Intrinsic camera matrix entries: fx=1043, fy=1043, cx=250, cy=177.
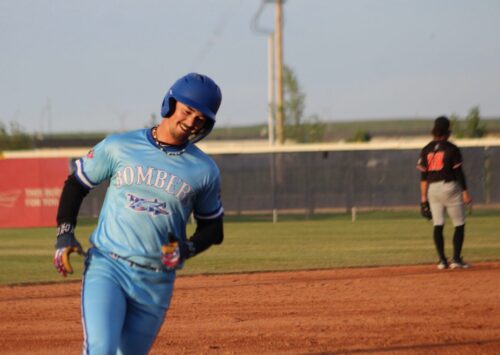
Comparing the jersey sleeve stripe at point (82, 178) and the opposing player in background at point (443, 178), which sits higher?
the jersey sleeve stripe at point (82, 178)

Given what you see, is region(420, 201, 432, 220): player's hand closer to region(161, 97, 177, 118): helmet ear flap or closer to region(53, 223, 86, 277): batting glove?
region(161, 97, 177, 118): helmet ear flap

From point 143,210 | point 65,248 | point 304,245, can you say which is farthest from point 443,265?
point 65,248

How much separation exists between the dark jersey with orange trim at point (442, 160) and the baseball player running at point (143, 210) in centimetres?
882

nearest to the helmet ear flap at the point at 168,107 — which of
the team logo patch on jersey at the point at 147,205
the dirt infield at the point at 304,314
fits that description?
the team logo patch on jersey at the point at 147,205

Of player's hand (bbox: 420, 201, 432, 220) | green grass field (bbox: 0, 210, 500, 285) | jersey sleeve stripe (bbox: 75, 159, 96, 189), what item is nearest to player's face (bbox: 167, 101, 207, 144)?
jersey sleeve stripe (bbox: 75, 159, 96, 189)

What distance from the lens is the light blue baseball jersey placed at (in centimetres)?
526

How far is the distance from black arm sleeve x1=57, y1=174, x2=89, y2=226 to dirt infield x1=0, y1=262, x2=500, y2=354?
3.31 m

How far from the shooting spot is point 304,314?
10500 mm

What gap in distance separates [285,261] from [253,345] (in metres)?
7.81

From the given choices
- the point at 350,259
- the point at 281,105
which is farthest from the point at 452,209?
the point at 281,105

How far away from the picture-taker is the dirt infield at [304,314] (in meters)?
8.83

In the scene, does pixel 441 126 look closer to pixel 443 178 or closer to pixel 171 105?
pixel 443 178

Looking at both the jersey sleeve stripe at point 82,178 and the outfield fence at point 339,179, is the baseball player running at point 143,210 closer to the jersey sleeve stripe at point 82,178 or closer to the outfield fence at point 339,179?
the jersey sleeve stripe at point 82,178

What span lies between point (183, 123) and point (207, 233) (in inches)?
26.3
